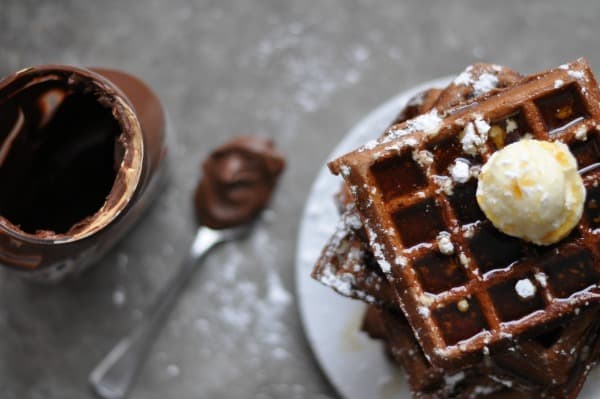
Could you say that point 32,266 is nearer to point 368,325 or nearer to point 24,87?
point 24,87

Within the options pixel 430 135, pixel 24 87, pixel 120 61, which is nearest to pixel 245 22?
pixel 120 61

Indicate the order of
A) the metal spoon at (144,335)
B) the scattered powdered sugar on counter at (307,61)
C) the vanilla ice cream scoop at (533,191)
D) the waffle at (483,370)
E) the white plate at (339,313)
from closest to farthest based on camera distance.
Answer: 1. the vanilla ice cream scoop at (533,191)
2. the waffle at (483,370)
3. the white plate at (339,313)
4. the metal spoon at (144,335)
5. the scattered powdered sugar on counter at (307,61)

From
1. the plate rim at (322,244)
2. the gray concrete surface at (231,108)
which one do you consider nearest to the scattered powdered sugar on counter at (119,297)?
the gray concrete surface at (231,108)

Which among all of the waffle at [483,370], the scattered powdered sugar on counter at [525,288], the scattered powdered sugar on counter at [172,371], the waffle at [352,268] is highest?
the waffle at [352,268]

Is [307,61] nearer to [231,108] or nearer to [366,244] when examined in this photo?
[231,108]

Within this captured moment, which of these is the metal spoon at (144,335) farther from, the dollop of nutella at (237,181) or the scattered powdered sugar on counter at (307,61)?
the scattered powdered sugar on counter at (307,61)

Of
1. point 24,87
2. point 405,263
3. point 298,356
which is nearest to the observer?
point 405,263

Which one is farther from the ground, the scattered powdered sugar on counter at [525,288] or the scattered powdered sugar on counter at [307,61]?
the scattered powdered sugar on counter at [307,61]
